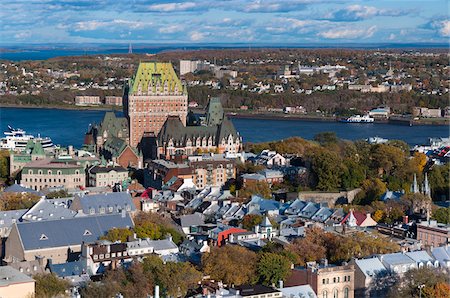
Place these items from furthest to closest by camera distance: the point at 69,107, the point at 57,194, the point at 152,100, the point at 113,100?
the point at 113,100
the point at 69,107
the point at 152,100
the point at 57,194

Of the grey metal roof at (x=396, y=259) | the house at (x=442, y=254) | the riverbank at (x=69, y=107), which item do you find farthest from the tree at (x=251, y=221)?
the riverbank at (x=69, y=107)

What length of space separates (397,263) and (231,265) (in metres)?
2.24

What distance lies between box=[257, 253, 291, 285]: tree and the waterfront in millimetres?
20942

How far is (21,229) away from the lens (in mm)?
15156

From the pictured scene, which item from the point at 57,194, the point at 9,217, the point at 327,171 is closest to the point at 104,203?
the point at 9,217

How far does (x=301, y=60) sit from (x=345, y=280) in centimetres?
8434

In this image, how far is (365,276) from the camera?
1314cm

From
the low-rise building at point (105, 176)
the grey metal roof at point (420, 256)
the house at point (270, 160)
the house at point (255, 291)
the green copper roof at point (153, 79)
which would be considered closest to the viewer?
the house at point (255, 291)

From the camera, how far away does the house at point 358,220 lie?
1731 centimetres

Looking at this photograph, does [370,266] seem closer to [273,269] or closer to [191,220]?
[273,269]

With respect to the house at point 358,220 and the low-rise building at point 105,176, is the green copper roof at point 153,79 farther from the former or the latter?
the house at point 358,220

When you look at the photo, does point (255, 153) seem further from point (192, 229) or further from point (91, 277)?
point (91, 277)

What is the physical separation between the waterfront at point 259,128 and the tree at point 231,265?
66.5 feet

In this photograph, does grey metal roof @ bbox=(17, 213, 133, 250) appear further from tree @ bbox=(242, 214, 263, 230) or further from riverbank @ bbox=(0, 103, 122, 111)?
riverbank @ bbox=(0, 103, 122, 111)
